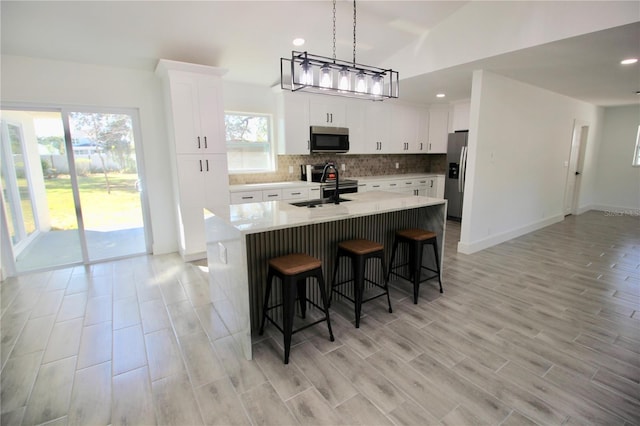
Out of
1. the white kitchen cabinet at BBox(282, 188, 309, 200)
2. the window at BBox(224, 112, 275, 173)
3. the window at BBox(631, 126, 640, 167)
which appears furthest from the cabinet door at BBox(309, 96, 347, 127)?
the window at BBox(631, 126, 640, 167)

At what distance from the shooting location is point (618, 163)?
7.23 meters

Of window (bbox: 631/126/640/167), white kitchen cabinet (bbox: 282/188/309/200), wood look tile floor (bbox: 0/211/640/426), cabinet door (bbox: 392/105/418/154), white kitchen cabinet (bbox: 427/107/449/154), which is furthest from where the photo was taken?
window (bbox: 631/126/640/167)

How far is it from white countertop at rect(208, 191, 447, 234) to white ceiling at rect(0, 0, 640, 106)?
6.56ft

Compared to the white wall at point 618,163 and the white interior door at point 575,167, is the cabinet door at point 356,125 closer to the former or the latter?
the white interior door at point 575,167

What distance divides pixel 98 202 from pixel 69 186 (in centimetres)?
36

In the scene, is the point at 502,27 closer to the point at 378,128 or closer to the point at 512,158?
the point at 512,158

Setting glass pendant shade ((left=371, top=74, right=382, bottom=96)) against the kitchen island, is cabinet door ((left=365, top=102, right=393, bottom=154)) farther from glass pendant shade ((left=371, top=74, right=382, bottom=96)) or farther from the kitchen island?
glass pendant shade ((left=371, top=74, right=382, bottom=96))

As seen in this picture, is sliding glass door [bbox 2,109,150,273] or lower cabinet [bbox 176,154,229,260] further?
lower cabinet [bbox 176,154,229,260]

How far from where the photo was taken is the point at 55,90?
357 cm

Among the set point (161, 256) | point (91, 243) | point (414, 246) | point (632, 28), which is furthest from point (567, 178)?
point (91, 243)

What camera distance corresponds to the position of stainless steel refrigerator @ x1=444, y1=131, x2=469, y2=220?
5.92 m

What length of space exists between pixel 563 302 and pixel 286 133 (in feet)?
13.4

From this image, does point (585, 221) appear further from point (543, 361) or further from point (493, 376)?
point (493, 376)

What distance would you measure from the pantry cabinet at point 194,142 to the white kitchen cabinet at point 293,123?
3.62 feet
